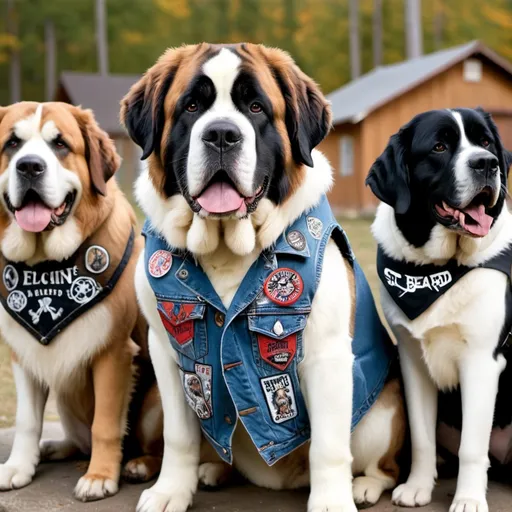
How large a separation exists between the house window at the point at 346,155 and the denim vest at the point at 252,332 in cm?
1762

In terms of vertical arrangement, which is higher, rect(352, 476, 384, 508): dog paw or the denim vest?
the denim vest

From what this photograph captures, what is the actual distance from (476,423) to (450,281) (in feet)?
1.90

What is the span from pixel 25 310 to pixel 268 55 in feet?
5.12

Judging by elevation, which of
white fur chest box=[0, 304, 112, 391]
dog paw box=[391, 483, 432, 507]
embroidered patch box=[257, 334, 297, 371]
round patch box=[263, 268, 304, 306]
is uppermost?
round patch box=[263, 268, 304, 306]

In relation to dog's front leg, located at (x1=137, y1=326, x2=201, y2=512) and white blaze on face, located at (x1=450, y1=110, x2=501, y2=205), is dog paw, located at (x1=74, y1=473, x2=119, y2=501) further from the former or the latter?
white blaze on face, located at (x1=450, y1=110, x2=501, y2=205)

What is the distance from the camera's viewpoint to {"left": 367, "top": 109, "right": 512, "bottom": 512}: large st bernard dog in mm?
3080

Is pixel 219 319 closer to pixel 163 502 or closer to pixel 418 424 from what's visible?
pixel 163 502

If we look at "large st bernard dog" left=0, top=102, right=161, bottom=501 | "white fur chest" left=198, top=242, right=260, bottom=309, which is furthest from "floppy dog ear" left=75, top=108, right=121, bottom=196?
"white fur chest" left=198, top=242, right=260, bottom=309

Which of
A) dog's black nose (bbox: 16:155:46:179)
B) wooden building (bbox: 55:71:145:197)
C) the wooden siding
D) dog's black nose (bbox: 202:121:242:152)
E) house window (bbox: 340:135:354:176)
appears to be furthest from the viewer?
wooden building (bbox: 55:71:145:197)

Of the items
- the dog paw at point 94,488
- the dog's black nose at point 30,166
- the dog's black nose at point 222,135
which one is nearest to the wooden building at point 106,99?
the dog's black nose at point 30,166

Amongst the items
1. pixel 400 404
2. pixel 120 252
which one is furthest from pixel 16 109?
pixel 400 404

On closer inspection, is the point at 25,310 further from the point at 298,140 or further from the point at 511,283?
the point at 511,283

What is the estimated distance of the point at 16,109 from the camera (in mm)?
3514

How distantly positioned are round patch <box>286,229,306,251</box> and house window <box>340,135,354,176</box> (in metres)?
17.6
